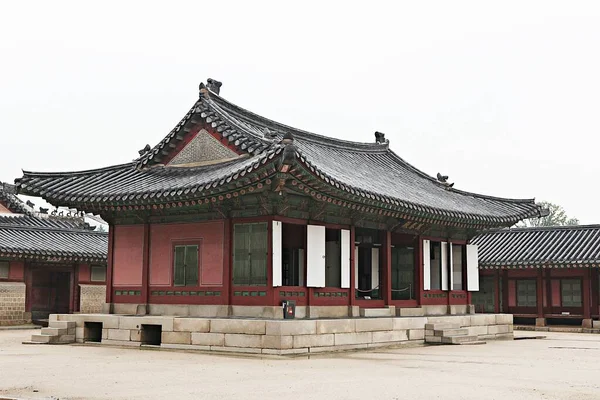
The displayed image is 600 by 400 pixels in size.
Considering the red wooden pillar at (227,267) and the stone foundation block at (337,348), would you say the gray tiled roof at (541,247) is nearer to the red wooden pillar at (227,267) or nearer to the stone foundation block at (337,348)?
the stone foundation block at (337,348)

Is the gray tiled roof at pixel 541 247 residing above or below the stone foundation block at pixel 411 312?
above

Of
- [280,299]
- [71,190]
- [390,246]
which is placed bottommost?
[280,299]

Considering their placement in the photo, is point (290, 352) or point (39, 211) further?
point (39, 211)

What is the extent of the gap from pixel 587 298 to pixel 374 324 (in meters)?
19.3

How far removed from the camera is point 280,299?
20672 mm

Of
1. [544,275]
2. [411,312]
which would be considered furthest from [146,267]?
[544,275]

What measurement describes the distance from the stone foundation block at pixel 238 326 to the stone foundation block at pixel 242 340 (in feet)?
0.34

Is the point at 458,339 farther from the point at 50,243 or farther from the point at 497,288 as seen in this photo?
the point at 50,243

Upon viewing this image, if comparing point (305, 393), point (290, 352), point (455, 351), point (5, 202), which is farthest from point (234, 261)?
point (5, 202)

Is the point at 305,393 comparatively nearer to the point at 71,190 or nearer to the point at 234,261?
the point at 234,261

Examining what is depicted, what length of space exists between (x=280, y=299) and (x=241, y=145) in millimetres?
A: 4871

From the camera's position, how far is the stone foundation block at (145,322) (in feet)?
69.5

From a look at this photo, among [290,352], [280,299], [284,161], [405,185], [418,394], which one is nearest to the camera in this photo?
[418,394]

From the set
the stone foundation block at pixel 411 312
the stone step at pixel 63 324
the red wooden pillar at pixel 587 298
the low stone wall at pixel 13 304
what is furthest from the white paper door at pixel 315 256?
the red wooden pillar at pixel 587 298
